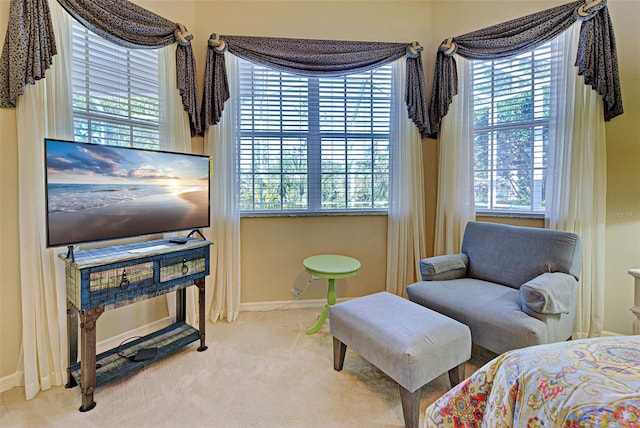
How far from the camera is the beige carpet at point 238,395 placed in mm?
1542

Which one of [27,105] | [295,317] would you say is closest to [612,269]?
[295,317]

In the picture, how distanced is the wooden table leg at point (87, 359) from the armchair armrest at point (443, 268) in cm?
214

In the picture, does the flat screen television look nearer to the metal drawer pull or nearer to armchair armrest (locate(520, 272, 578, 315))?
the metal drawer pull

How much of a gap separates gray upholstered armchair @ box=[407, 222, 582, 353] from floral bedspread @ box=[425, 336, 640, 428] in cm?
80

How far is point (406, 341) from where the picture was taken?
151 cm

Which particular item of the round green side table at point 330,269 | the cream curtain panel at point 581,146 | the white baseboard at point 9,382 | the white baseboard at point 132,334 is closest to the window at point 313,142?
the round green side table at point 330,269

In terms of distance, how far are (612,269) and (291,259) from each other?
2579mm

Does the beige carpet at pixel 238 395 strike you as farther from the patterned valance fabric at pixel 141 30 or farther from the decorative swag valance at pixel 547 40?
the decorative swag valance at pixel 547 40

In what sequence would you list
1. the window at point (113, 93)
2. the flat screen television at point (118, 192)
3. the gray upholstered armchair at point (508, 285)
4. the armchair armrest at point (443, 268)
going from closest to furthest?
the flat screen television at point (118, 192) → the gray upholstered armchair at point (508, 285) → the window at point (113, 93) → the armchair armrest at point (443, 268)

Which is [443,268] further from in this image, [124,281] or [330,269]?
[124,281]

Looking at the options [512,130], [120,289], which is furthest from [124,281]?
[512,130]

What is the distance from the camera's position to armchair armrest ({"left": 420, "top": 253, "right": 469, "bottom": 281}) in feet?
7.64

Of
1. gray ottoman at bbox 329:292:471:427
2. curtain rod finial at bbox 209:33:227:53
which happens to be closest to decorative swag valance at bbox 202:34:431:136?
curtain rod finial at bbox 209:33:227:53

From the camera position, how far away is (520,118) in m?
2.63
